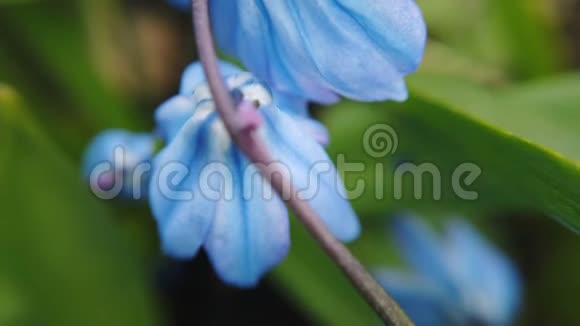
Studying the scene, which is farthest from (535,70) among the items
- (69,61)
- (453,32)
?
(69,61)

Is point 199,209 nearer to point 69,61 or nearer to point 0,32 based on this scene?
point 69,61

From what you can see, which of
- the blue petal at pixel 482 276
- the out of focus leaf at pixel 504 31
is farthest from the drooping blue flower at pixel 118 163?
the out of focus leaf at pixel 504 31

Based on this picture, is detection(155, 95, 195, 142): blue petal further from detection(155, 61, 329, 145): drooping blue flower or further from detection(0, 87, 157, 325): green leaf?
detection(0, 87, 157, 325): green leaf

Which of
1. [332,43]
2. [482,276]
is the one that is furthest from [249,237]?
[482,276]

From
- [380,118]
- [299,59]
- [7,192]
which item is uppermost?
[299,59]

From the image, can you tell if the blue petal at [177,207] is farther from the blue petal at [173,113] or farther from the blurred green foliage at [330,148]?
the blurred green foliage at [330,148]

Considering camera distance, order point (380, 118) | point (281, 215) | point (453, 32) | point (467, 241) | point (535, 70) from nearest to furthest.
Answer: point (281, 215) → point (380, 118) → point (467, 241) → point (535, 70) → point (453, 32)

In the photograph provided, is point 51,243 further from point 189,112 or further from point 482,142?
point 482,142
